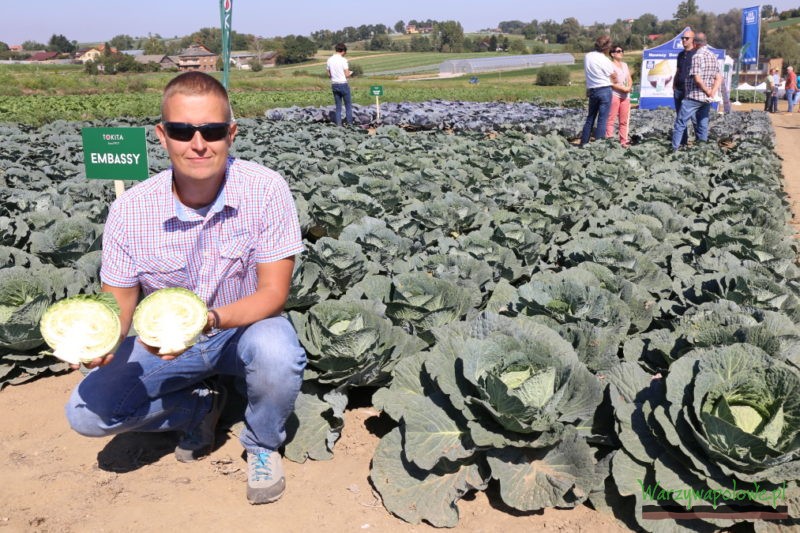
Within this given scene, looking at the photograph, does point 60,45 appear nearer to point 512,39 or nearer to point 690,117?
point 512,39

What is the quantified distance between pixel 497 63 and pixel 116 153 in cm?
6484

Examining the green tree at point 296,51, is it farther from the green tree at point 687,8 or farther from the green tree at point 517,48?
the green tree at point 687,8

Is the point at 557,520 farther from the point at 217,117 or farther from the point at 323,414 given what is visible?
the point at 217,117

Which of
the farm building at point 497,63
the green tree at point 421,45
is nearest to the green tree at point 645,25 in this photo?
the green tree at point 421,45

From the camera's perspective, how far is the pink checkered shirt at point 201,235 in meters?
2.61

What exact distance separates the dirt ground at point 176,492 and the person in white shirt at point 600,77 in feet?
33.5

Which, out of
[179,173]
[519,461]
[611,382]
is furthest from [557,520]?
[179,173]

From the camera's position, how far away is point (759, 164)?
8797 mm

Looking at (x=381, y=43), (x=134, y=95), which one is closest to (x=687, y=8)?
(x=381, y=43)

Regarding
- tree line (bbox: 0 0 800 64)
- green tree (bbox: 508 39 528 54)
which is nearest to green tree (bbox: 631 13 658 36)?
tree line (bbox: 0 0 800 64)

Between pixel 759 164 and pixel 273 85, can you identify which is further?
pixel 273 85

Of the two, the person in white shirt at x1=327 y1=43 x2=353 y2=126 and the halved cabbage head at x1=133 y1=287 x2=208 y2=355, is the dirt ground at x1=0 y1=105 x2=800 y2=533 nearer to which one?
the halved cabbage head at x1=133 y1=287 x2=208 y2=355

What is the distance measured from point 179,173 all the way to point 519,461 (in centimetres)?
190

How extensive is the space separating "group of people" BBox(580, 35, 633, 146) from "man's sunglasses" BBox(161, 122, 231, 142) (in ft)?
33.5
